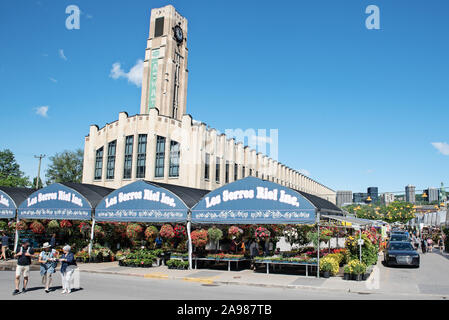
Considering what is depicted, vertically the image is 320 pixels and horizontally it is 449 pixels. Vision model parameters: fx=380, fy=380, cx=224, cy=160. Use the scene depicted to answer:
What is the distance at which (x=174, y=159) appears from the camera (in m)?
43.0

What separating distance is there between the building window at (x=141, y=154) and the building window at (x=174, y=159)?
11.6ft

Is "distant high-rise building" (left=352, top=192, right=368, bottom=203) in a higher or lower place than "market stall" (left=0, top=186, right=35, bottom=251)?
higher

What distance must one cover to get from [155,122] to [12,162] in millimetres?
57972

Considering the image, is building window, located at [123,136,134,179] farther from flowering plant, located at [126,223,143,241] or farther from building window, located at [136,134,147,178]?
flowering plant, located at [126,223,143,241]

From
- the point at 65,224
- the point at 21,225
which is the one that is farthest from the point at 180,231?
the point at 21,225

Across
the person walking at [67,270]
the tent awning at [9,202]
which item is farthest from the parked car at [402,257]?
the tent awning at [9,202]

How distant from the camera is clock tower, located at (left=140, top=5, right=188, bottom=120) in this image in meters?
65.5

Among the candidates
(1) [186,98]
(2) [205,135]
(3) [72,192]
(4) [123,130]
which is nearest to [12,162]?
(1) [186,98]

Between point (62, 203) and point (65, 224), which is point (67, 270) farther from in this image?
point (62, 203)

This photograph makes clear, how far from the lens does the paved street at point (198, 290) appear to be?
13.4 metres

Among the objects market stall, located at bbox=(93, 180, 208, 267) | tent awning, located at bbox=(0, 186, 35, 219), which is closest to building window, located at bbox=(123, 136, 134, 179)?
tent awning, located at bbox=(0, 186, 35, 219)

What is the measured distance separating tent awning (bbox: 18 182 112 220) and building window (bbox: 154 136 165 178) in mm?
14240

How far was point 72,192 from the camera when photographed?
88.6 ft
